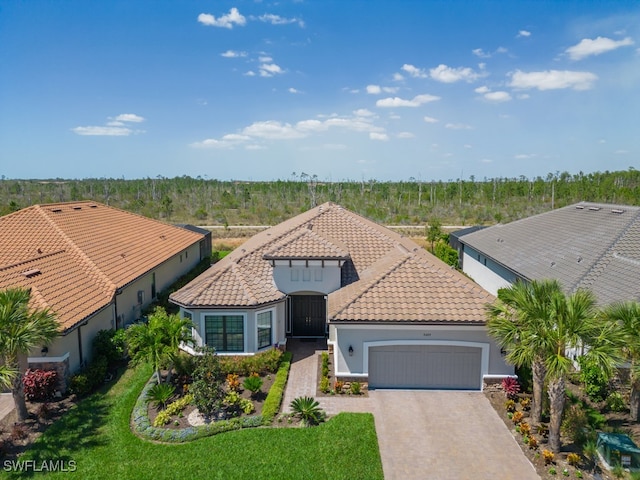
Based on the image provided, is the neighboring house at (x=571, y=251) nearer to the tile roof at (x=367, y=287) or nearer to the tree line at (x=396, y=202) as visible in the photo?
the tile roof at (x=367, y=287)

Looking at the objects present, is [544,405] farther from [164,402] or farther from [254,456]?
[164,402]

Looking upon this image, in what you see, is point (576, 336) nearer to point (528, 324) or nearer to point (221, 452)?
point (528, 324)

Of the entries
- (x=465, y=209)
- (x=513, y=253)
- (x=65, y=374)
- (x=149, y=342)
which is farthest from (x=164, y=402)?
(x=465, y=209)

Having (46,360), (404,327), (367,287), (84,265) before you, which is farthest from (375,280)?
(84,265)

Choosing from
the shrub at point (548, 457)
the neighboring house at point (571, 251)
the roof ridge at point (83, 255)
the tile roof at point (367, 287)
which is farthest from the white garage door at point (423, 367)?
the roof ridge at point (83, 255)

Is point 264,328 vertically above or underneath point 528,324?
underneath

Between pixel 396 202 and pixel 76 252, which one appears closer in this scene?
pixel 76 252
